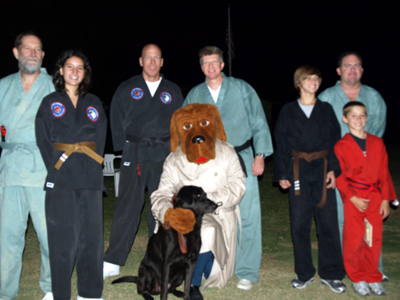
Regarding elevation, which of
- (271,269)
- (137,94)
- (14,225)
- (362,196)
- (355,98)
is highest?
(137,94)

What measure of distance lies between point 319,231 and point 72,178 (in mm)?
2165

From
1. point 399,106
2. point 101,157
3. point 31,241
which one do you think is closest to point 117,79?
point 399,106

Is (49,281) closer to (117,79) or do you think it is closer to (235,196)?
(235,196)

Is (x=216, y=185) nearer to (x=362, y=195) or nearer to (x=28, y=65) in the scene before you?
(x=362, y=195)

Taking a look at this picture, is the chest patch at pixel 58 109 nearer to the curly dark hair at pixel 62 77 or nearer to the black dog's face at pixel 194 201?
the curly dark hair at pixel 62 77

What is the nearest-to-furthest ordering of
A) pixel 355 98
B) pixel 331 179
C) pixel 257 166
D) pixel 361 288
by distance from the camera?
1. pixel 361 288
2. pixel 331 179
3. pixel 257 166
4. pixel 355 98

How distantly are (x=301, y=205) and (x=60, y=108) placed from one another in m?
2.18

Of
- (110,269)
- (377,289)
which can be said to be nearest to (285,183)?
(377,289)

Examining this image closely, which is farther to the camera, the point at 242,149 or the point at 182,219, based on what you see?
the point at 242,149

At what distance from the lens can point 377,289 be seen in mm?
3545

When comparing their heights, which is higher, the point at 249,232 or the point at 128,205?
the point at 128,205

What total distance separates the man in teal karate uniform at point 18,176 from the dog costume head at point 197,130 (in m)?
1.17

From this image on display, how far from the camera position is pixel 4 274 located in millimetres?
3414

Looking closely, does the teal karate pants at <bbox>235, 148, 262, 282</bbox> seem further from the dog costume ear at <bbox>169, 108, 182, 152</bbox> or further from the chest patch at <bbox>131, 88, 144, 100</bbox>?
the chest patch at <bbox>131, 88, 144, 100</bbox>
